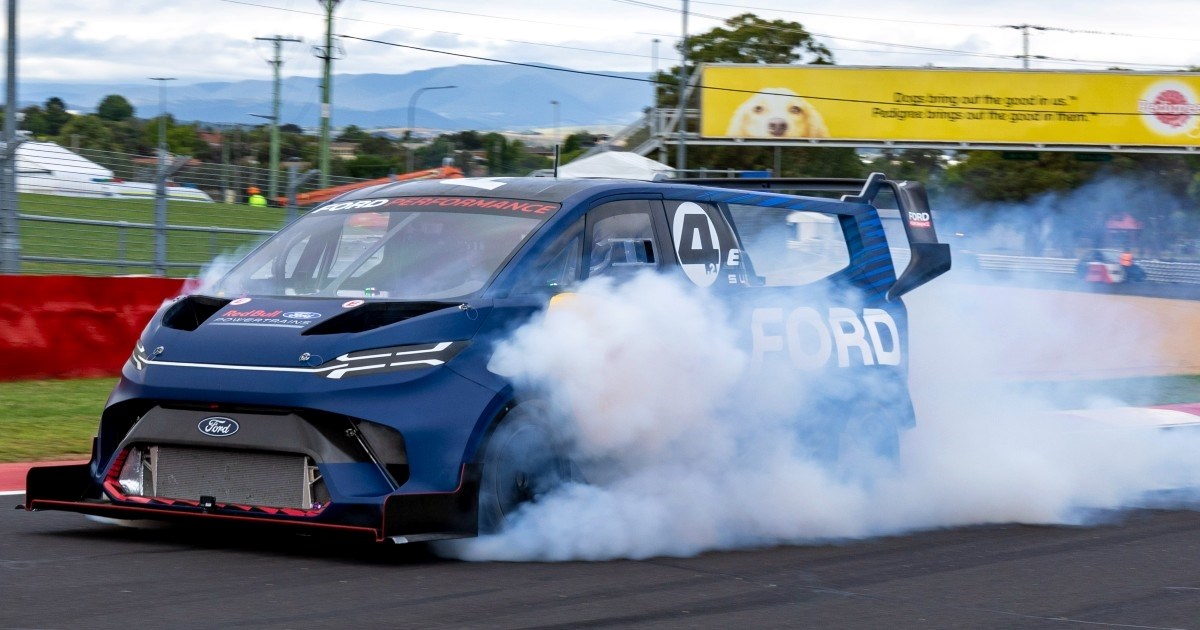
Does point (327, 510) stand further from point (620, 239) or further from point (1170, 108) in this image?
point (1170, 108)

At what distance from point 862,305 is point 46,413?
19.9ft

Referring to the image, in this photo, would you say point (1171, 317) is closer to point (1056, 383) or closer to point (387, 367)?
point (1056, 383)

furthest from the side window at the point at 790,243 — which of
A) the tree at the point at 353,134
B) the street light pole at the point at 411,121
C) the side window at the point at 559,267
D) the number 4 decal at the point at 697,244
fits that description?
the street light pole at the point at 411,121

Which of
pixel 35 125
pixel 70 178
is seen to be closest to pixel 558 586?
pixel 70 178

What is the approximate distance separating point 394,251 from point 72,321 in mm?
6570

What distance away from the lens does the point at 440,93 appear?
6291 centimetres

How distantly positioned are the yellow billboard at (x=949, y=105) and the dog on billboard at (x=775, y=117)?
36 millimetres

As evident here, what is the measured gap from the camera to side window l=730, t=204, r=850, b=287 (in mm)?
7402

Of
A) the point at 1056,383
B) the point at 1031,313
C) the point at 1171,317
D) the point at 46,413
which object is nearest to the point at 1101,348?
the point at 1056,383

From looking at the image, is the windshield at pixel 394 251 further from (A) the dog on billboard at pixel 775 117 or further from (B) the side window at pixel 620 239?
(A) the dog on billboard at pixel 775 117

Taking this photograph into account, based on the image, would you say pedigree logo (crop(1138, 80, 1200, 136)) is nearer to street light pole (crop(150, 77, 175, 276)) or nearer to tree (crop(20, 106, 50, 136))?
tree (crop(20, 106, 50, 136))

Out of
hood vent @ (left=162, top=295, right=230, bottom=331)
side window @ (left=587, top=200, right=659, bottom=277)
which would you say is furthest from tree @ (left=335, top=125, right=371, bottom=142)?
hood vent @ (left=162, top=295, right=230, bottom=331)

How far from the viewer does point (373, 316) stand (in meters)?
6.03

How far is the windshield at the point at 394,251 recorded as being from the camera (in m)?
6.45
